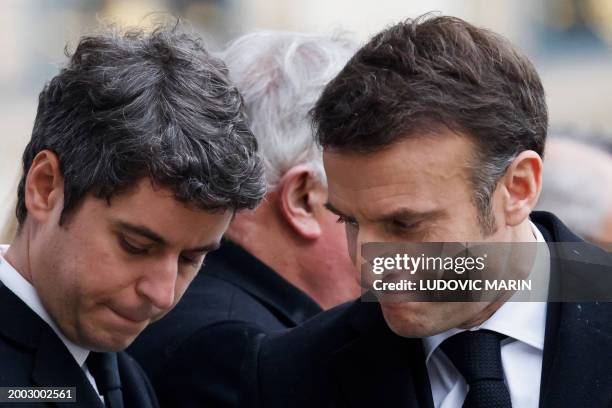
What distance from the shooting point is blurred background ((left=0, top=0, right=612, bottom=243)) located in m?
14.7

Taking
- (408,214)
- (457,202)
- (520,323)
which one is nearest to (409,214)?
(408,214)

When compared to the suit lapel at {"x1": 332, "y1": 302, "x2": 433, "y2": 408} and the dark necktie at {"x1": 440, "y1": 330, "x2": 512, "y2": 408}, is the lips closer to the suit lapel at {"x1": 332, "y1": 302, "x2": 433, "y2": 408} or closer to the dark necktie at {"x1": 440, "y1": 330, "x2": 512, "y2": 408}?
the suit lapel at {"x1": 332, "y1": 302, "x2": 433, "y2": 408}

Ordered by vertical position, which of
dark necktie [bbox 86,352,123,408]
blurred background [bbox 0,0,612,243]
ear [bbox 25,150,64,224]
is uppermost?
ear [bbox 25,150,64,224]

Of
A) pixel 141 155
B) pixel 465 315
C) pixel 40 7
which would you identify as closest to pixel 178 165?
pixel 141 155

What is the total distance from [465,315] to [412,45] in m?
0.67

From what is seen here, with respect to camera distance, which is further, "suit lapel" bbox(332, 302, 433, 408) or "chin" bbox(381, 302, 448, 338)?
"suit lapel" bbox(332, 302, 433, 408)

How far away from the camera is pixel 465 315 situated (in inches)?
114

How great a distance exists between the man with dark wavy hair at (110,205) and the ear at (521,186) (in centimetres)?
63

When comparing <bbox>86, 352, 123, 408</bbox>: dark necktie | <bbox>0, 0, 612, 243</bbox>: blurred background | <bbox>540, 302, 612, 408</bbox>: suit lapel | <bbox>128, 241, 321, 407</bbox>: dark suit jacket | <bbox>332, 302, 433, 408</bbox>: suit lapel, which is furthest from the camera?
<bbox>0, 0, 612, 243</bbox>: blurred background

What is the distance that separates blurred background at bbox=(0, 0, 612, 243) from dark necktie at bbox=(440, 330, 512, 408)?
11.3 metres

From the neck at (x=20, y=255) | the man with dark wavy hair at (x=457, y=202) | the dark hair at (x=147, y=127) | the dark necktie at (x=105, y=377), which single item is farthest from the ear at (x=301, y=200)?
the neck at (x=20, y=255)

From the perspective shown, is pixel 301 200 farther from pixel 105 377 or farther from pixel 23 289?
pixel 23 289

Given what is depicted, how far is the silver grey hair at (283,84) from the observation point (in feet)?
12.7

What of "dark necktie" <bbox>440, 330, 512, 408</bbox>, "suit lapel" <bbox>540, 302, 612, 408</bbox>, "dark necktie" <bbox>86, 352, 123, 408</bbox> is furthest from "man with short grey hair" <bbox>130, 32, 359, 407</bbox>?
"suit lapel" <bbox>540, 302, 612, 408</bbox>
